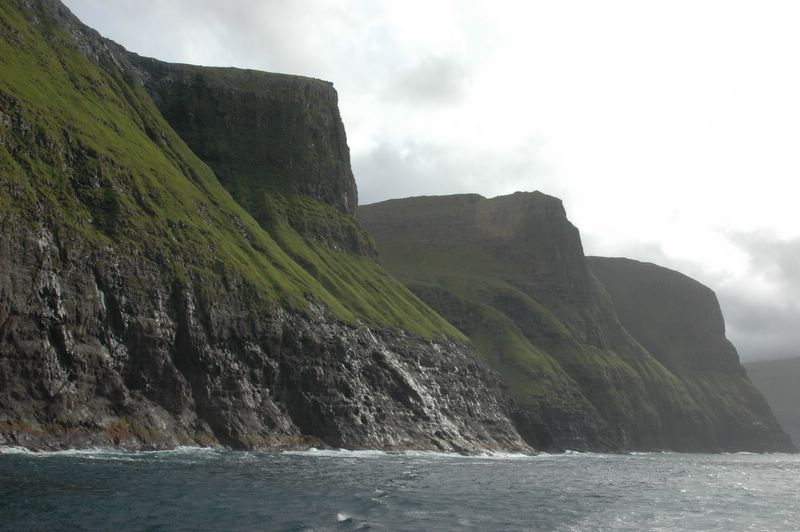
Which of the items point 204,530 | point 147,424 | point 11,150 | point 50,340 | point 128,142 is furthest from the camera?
point 128,142

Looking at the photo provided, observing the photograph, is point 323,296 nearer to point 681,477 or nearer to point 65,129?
point 65,129

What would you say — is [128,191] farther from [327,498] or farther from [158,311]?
[327,498]

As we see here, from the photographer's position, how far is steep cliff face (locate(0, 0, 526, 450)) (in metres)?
78.9

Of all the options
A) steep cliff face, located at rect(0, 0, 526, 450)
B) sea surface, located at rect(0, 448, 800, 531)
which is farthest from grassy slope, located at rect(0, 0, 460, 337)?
sea surface, located at rect(0, 448, 800, 531)

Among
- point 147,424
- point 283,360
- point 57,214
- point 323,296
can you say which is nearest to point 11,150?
point 57,214

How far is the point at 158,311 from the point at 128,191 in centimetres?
2280

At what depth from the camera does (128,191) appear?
358ft

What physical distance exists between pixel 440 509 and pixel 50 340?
152 feet

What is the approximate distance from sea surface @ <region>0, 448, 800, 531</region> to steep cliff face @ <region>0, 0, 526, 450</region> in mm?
10382

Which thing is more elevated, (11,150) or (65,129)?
(65,129)

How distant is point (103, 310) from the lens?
87062mm

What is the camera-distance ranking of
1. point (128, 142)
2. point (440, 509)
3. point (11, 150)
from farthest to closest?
point (128, 142) → point (11, 150) → point (440, 509)

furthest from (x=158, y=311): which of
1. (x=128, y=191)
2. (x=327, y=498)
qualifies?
(x=327, y=498)

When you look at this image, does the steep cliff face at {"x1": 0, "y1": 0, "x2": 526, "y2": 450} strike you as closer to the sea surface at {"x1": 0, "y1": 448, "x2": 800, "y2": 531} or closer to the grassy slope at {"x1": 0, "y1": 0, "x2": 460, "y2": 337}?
the grassy slope at {"x1": 0, "y1": 0, "x2": 460, "y2": 337}
